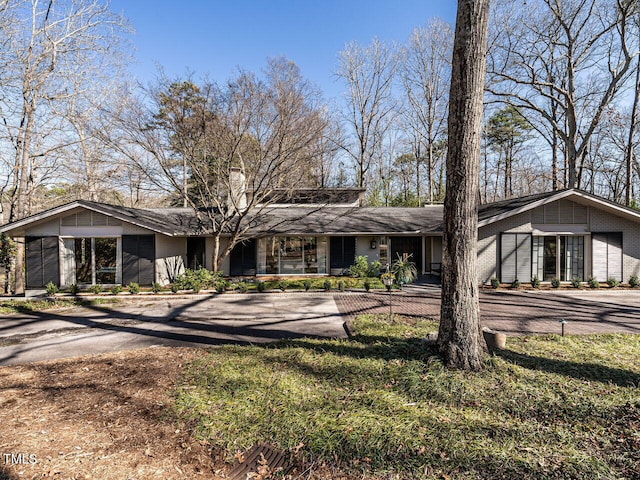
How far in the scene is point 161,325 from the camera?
8.25m

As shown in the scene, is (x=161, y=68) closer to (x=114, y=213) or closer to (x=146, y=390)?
(x=114, y=213)

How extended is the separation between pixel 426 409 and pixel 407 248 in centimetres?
1344

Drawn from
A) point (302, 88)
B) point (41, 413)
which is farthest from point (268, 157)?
point (41, 413)

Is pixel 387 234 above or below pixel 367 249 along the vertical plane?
above

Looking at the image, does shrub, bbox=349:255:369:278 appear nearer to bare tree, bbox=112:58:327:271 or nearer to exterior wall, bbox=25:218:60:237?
bare tree, bbox=112:58:327:271

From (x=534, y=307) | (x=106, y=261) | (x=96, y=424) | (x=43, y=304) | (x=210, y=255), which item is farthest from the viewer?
(x=210, y=255)

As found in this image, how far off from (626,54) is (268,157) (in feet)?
59.0

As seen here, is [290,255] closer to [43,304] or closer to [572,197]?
[43,304]

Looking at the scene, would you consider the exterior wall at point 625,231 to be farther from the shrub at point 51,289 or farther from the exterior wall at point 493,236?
the shrub at point 51,289

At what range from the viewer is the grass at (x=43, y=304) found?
10.1 meters

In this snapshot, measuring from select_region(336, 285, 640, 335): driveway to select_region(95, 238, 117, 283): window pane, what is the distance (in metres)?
9.29

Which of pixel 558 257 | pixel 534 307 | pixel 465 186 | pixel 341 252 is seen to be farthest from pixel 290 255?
pixel 465 186

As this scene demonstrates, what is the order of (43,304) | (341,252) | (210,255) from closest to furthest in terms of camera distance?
(43,304), (210,255), (341,252)

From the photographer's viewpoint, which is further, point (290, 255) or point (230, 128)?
point (290, 255)
